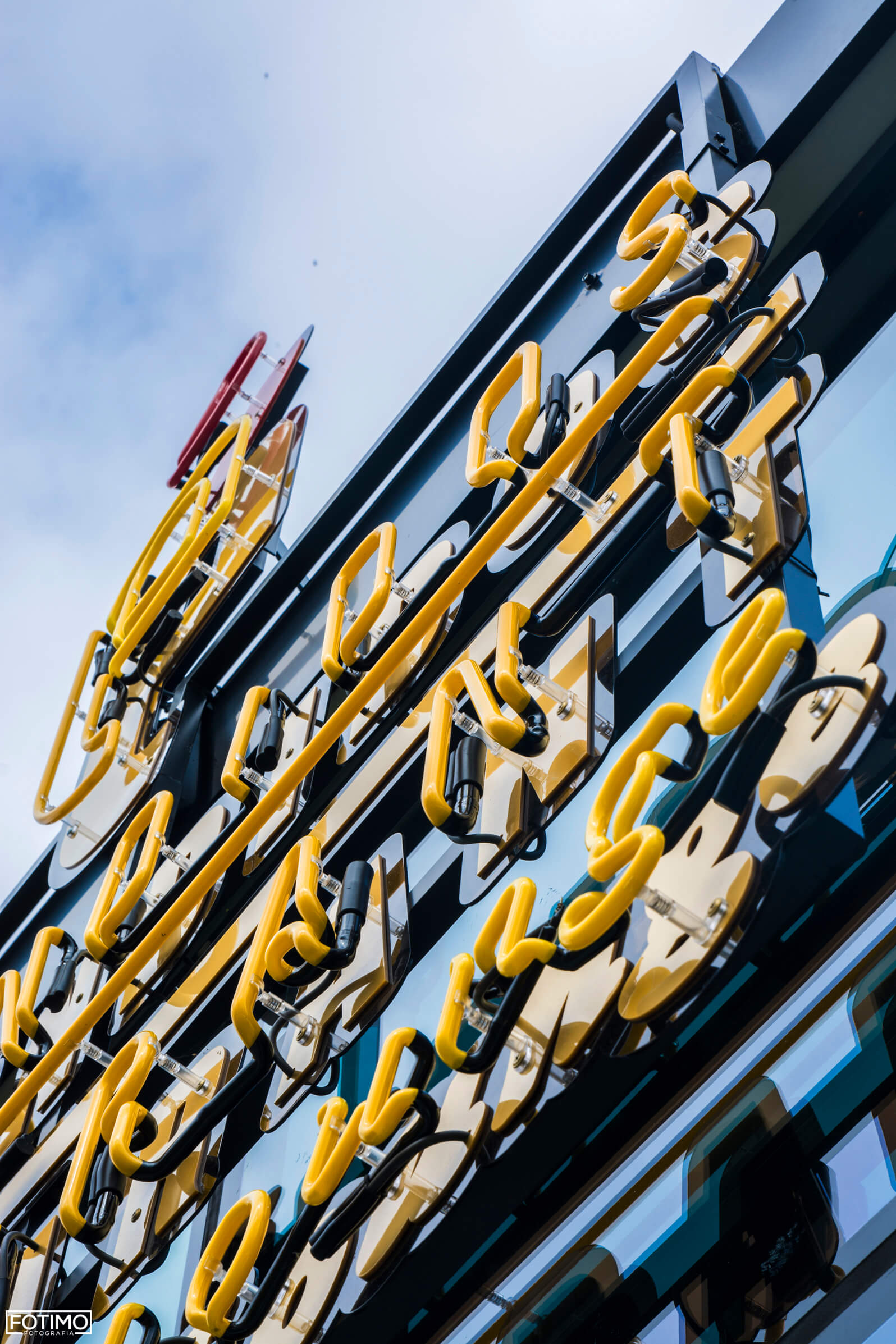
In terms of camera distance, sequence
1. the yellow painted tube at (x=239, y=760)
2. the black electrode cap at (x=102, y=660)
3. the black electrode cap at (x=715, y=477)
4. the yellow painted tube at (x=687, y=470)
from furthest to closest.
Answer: the black electrode cap at (x=102, y=660), the yellow painted tube at (x=239, y=760), the black electrode cap at (x=715, y=477), the yellow painted tube at (x=687, y=470)

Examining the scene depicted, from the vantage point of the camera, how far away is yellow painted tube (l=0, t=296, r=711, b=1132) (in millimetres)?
3490

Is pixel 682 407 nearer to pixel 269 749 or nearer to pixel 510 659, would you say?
pixel 510 659

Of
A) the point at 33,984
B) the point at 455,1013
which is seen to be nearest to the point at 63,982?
the point at 33,984

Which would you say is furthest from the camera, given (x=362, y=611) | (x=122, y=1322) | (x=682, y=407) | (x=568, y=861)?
(x=362, y=611)

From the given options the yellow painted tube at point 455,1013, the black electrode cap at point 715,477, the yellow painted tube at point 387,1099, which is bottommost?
the yellow painted tube at point 387,1099

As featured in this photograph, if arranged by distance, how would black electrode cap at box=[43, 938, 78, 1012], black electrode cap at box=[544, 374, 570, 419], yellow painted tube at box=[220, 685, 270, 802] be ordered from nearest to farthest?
1. black electrode cap at box=[544, 374, 570, 419]
2. yellow painted tube at box=[220, 685, 270, 802]
3. black electrode cap at box=[43, 938, 78, 1012]

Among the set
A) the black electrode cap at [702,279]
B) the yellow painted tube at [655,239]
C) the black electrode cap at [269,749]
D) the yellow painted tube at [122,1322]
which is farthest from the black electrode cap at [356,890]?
the black electrode cap at [702,279]

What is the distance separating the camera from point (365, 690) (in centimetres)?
395

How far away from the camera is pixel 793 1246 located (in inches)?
98.6

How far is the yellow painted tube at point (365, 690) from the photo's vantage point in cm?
349

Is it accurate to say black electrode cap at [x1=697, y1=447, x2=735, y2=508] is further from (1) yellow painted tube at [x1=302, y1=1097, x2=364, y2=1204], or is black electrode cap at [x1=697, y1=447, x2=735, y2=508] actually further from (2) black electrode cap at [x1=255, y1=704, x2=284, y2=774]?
(2) black electrode cap at [x1=255, y1=704, x2=284, y2=774]

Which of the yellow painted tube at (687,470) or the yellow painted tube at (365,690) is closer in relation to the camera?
the yellow painted tube at (687,470)

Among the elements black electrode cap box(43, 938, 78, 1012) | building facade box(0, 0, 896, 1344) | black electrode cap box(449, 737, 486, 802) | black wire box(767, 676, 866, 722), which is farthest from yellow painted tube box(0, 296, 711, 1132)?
black wire box(767, 676, 866, 722)

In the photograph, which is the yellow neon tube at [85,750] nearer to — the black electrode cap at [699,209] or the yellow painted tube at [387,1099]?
the yellow painted tube at [387,1099]
